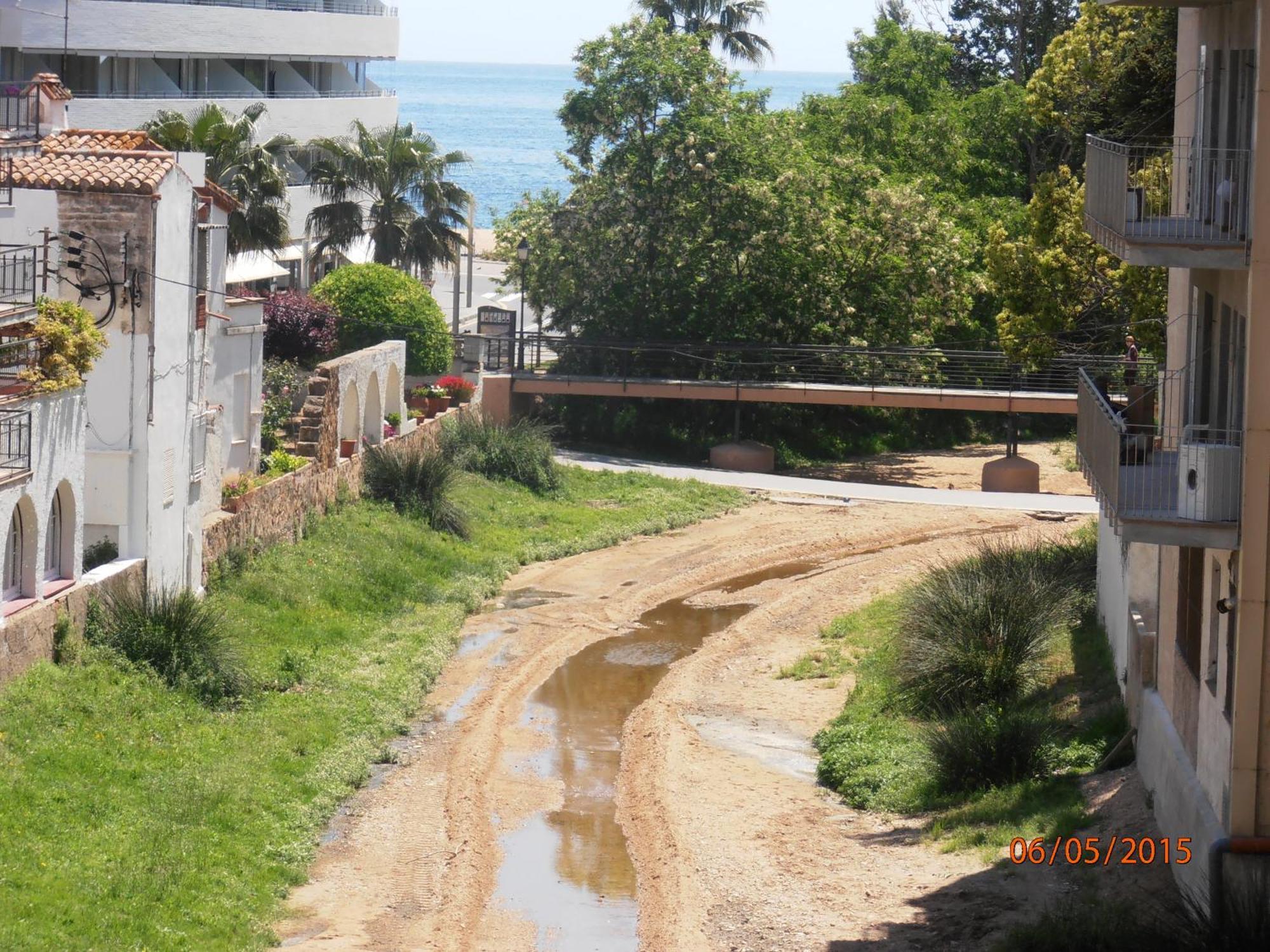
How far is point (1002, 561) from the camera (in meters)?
26.5

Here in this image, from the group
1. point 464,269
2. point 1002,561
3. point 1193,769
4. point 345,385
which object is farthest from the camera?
point 464,269

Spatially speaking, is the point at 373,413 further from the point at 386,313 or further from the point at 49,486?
the point at 49,486

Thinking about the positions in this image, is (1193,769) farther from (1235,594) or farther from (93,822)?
(93,822)

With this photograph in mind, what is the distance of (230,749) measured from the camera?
20859mm

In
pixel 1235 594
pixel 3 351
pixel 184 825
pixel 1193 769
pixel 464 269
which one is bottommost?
pixel 184 825

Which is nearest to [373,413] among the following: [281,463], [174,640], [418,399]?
[281,463]

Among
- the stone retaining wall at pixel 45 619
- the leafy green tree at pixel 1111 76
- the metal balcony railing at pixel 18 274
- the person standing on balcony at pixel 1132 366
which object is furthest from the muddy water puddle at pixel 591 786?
the leafy green tree at pixel 1111 76

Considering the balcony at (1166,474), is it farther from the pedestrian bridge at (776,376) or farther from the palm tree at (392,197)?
the palm tree at (392,197)

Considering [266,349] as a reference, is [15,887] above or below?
below

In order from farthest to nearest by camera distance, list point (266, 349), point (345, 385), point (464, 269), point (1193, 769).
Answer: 1. point (464, 269)
2. point (266, 349)
3. point (345, 385)
4. point (1193, 769)

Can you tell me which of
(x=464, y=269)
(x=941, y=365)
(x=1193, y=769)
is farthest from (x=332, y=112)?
(x=1193, y=769)

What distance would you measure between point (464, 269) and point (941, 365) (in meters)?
50.5

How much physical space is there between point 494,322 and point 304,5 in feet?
62.9

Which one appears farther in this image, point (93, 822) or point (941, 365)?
point (941, 365)
